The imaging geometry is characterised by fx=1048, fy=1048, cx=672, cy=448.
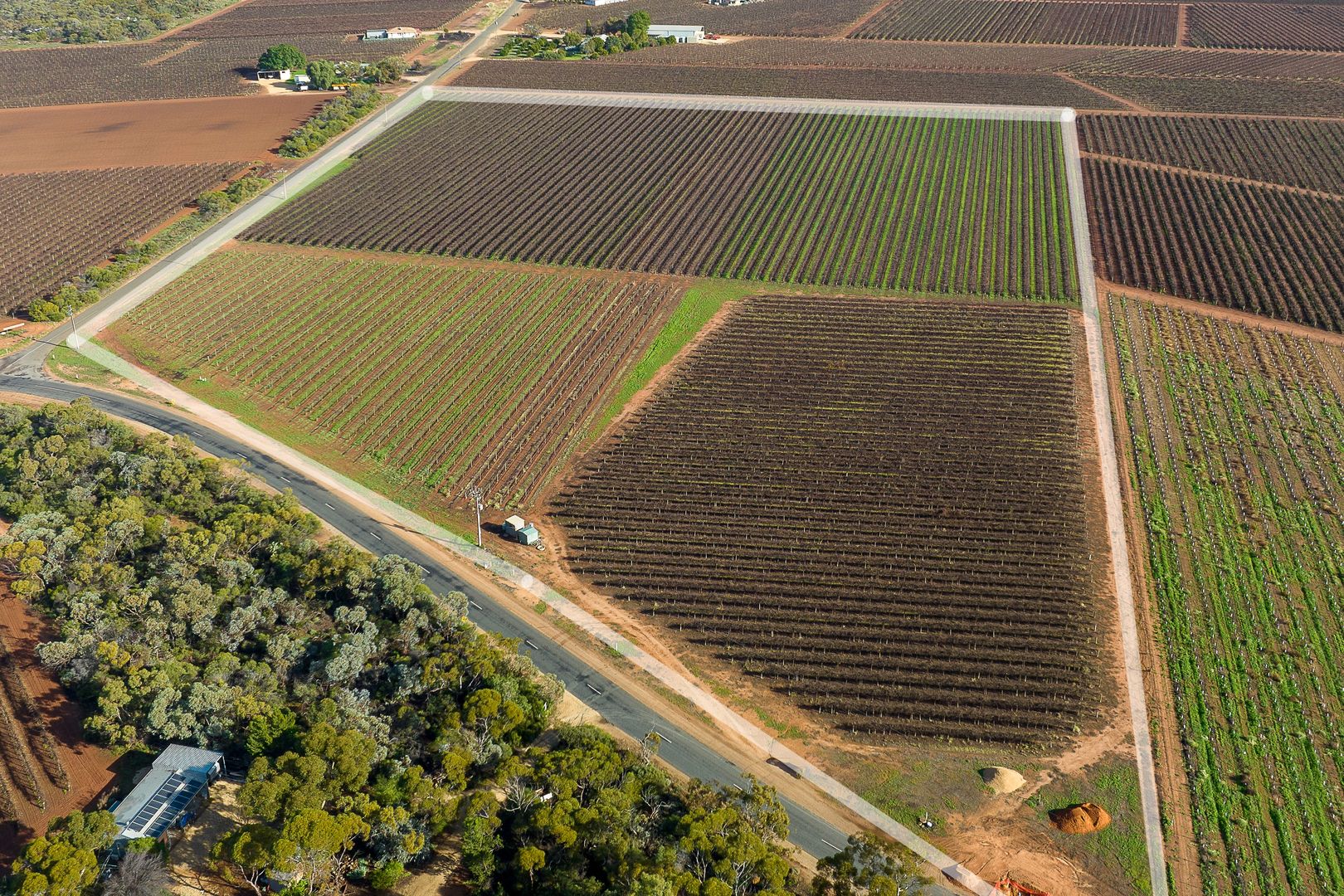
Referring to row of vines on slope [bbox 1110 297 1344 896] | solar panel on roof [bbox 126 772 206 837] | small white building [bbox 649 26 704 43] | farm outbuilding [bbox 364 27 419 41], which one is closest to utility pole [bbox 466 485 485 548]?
solar panel on roof [bbox 126 772 206 837]

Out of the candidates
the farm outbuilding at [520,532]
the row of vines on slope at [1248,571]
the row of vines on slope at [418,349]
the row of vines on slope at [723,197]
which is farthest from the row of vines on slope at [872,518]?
the row of vines on slope at [723,197]

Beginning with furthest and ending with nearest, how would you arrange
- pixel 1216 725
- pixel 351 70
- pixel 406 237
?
pixel 351 70
pixel 406 237
pixel 1216 725

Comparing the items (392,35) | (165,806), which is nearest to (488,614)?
(165,806)

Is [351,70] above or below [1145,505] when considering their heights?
above

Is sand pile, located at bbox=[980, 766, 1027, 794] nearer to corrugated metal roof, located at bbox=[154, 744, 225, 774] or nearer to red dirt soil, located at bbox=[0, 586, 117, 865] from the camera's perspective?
corrugated metal roof, located at bbox=[154, 744, 225, 774]

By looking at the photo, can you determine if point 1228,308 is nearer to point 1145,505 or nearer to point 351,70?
point 1145,505

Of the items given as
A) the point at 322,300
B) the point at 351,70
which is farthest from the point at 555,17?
the point at 322,300

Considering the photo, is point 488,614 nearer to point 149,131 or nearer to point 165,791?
point 165,791
